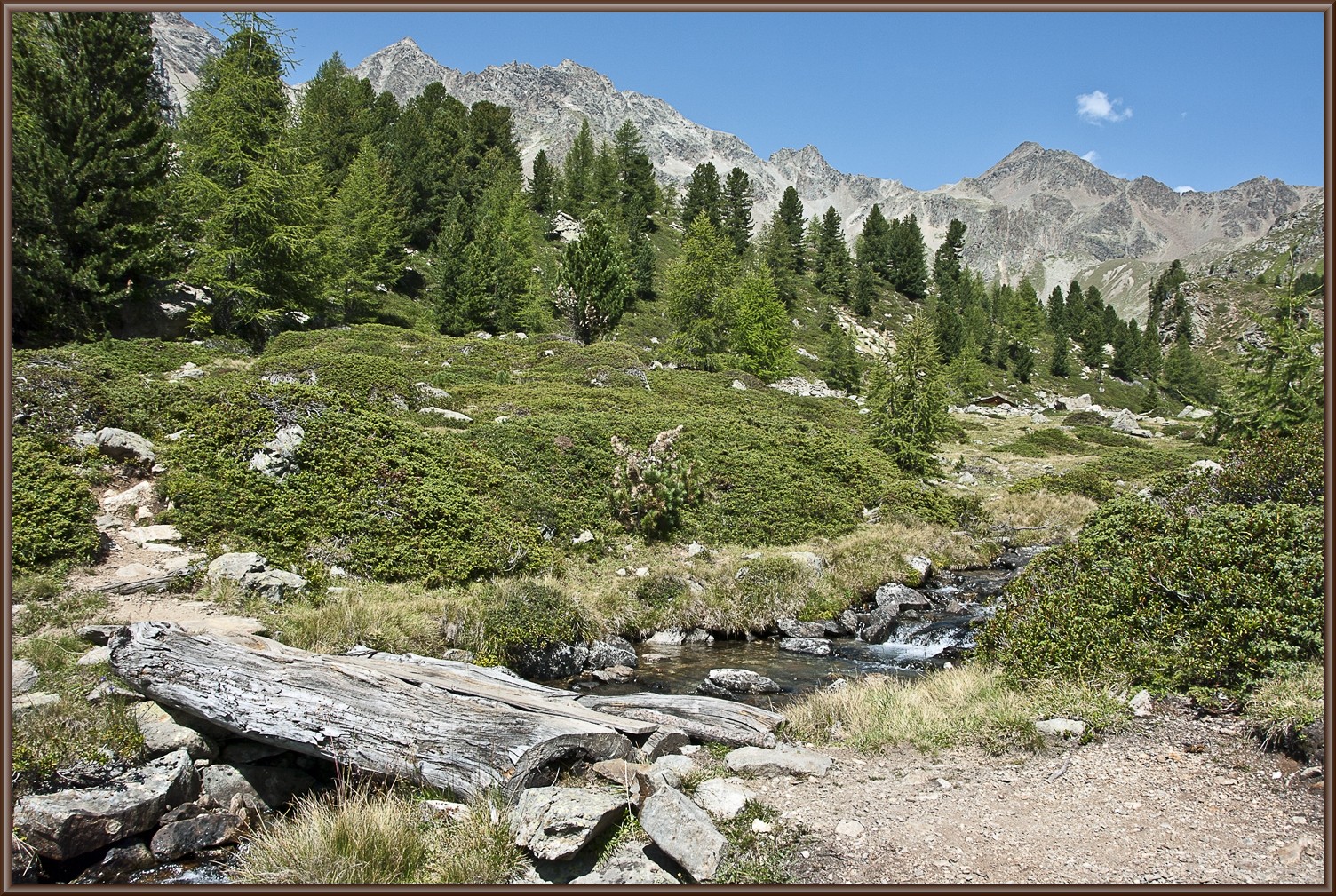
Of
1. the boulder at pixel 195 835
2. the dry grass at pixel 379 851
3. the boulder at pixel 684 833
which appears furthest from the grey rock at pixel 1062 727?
the boulder at pixel 195 835

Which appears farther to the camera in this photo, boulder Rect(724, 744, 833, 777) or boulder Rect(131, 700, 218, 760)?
boulder Rect(131, 700, 218, 760)

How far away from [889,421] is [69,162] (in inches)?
1294

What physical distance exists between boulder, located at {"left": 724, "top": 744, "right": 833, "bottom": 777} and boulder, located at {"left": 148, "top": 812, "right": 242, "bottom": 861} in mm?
4866

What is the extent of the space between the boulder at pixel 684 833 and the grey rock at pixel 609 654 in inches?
278

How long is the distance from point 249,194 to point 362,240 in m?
16.7

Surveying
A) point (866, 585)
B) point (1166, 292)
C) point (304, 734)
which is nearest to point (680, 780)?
point (304, 734)

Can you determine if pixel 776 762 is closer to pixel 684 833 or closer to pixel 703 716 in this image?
pixel 703 716

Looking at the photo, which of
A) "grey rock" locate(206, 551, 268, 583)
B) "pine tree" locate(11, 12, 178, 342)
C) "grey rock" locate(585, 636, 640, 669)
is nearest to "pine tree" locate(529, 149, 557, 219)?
"pine tree" locate(11, 12, 178, 342)

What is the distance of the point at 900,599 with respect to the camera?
16531 mm

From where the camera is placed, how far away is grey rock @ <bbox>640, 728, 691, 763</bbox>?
24.3 ft

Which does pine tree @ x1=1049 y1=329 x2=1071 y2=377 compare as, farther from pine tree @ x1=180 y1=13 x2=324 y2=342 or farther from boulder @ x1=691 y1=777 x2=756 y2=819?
boulder @ x1=691 y1=777 x2=756 y2=819

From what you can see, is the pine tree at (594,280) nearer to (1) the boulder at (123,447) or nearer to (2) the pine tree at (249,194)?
(2) the pine tree at (249,194)

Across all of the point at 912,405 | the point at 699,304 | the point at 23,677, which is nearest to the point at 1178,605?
the point at 23,677

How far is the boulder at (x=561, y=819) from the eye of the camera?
5.48 metres
